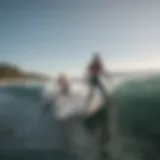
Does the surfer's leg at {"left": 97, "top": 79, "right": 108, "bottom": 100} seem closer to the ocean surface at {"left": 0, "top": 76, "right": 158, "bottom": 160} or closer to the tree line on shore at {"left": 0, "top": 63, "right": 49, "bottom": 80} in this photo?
the ocean surface at {"left": 0, "top": 76, "right": 158, "bottom": 160}

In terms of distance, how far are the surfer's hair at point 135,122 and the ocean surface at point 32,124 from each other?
0.19 feet


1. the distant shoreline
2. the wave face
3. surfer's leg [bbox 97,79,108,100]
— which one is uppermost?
the distant shoreline

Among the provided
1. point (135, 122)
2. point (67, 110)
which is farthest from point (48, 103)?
A: point (135, 122)

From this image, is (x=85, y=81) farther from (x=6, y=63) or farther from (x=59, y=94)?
(x=6, y=63)

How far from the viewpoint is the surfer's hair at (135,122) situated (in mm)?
1102

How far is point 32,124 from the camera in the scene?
1.11m

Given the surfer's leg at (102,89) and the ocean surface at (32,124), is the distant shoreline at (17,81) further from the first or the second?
the surfer's leg at (102,89)

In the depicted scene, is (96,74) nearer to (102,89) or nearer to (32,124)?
(102,89)

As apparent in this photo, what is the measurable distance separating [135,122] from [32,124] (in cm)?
48

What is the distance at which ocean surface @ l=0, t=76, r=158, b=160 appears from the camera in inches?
43.4

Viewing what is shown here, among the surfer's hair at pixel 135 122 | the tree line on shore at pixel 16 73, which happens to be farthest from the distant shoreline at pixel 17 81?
the surfer's hair at pixel 135 122

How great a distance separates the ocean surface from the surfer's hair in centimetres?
6

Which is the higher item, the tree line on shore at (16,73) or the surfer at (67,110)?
the tree line on shore at (16,73)

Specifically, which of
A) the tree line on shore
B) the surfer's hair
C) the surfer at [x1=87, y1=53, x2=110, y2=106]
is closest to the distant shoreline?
the tree line on shore
